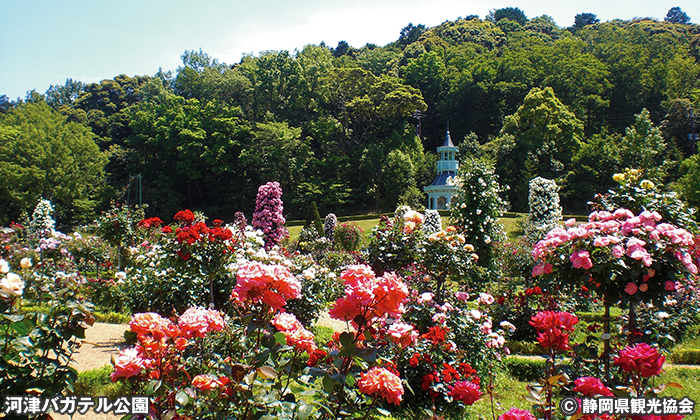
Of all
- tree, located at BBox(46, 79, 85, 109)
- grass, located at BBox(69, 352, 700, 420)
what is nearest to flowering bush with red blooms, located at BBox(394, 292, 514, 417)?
grass, located at BBox(69, 352, 700, 420)

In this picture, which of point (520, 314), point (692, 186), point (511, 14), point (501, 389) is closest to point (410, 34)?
point (511, 14)

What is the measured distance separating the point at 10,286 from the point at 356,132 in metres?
33.1

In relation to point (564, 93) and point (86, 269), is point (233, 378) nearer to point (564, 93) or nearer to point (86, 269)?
point (86, 269)

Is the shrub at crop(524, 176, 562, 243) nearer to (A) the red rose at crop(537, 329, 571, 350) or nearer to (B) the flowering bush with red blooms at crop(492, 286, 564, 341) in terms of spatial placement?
(B) the flowering bush with red blooms at crop(492, 286, 564, 341)

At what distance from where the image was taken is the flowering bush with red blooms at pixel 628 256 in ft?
11.3

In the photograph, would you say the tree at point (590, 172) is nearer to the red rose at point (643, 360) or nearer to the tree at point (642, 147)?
the tree at point (642, 147)

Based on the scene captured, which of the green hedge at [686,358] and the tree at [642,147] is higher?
the tree at [642,147]

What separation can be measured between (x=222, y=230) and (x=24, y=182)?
1128 inches

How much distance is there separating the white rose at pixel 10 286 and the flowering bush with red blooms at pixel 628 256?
12.0 feet

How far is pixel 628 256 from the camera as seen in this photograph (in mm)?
3492

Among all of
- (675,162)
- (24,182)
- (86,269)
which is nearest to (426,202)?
(675,162)

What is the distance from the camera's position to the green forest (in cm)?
2909

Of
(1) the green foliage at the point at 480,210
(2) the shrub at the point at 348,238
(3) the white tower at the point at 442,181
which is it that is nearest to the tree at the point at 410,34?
(3) the white tower at the point at 442,181

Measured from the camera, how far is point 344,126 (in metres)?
34.6
